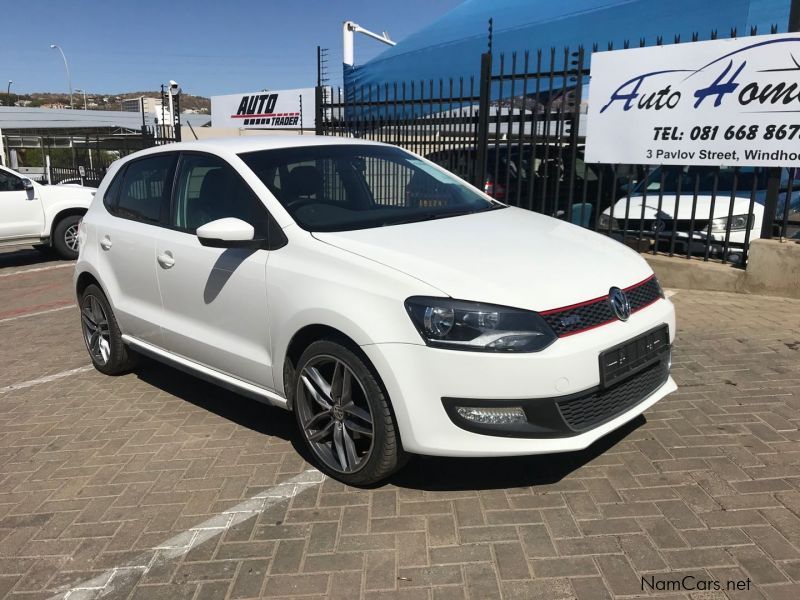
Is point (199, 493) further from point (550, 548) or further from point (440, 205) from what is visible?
point (440, 205)

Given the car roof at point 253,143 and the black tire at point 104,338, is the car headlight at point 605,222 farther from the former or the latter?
the black tire at point 104,338

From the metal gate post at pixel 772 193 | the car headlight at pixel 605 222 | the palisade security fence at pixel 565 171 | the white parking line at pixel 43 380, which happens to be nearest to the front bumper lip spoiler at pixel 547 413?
the white parking line at pixel 43 380

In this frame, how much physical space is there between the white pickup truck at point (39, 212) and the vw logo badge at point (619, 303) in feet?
33.0

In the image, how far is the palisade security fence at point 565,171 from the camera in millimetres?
6891

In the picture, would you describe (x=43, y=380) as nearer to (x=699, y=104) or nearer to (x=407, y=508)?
(x=407, y=508)

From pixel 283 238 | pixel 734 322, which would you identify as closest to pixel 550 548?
pixel 283 238

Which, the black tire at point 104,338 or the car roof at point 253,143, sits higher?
the car roof at point 253,143

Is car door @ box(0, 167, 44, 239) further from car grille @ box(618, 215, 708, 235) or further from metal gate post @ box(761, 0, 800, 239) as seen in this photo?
metal gate post @ box(761, 0, 800, 239)

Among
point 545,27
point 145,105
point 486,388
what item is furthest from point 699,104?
point 145,105

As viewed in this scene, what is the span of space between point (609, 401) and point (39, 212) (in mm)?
10442

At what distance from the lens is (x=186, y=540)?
2.87 metres

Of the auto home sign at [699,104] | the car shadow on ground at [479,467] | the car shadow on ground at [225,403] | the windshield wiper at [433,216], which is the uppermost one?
the auto home sign at [699,104]

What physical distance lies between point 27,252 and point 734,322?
482 inches
